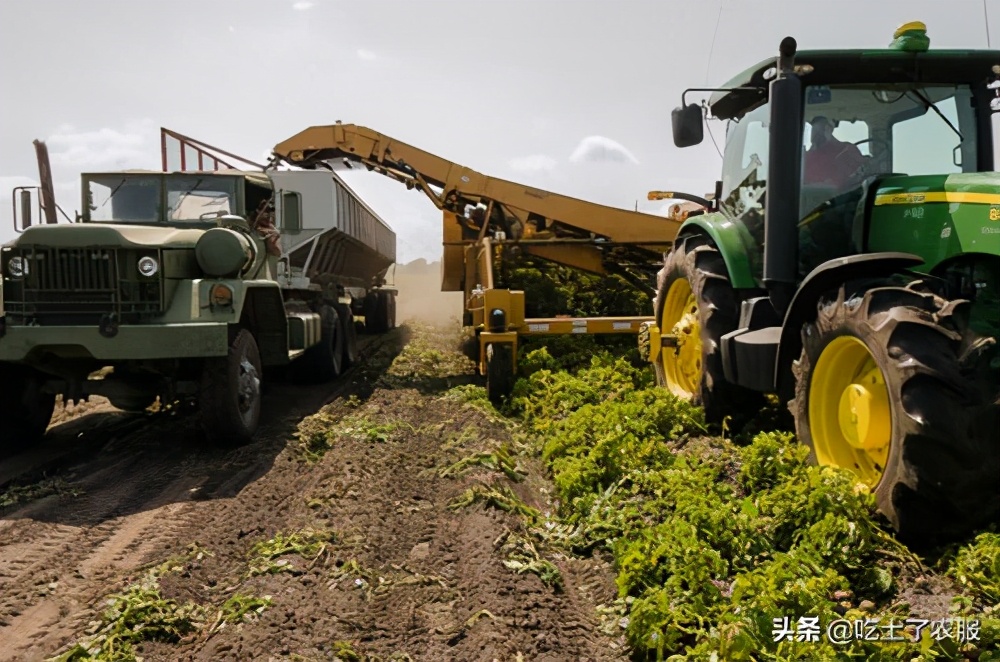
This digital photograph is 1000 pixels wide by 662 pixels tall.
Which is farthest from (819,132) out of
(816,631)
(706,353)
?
(816,631)

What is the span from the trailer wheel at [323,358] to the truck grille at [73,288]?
3.72 meters

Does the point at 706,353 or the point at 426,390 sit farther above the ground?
the point at 706,353

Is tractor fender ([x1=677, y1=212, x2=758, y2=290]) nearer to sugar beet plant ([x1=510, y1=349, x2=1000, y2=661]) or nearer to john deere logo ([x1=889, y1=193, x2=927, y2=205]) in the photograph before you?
sugar beet plant ([x1=510, y1=349, x2=1000, y2=661])

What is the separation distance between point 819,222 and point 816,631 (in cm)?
291

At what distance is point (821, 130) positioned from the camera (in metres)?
4.96

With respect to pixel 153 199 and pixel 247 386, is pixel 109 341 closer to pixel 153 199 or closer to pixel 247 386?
pixel 247 386

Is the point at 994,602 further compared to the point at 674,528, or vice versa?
the point at 674,528

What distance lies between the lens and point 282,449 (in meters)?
6.53

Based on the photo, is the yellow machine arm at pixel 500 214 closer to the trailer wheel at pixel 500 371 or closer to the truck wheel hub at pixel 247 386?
the trailer wheel at pixel 500 371

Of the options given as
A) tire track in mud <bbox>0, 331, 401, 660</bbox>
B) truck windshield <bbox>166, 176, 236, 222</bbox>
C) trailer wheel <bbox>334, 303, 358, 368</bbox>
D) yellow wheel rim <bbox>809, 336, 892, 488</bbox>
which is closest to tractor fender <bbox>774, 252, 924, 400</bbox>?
yellow wheel rim <bbox>809, 336, 892, 488</bbox>

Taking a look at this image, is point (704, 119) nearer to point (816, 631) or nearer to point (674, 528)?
point (674, 528)

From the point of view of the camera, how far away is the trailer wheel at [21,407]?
6.49 meters

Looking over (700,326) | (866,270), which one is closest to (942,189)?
(866,270)

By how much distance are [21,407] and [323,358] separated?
13.1ft
